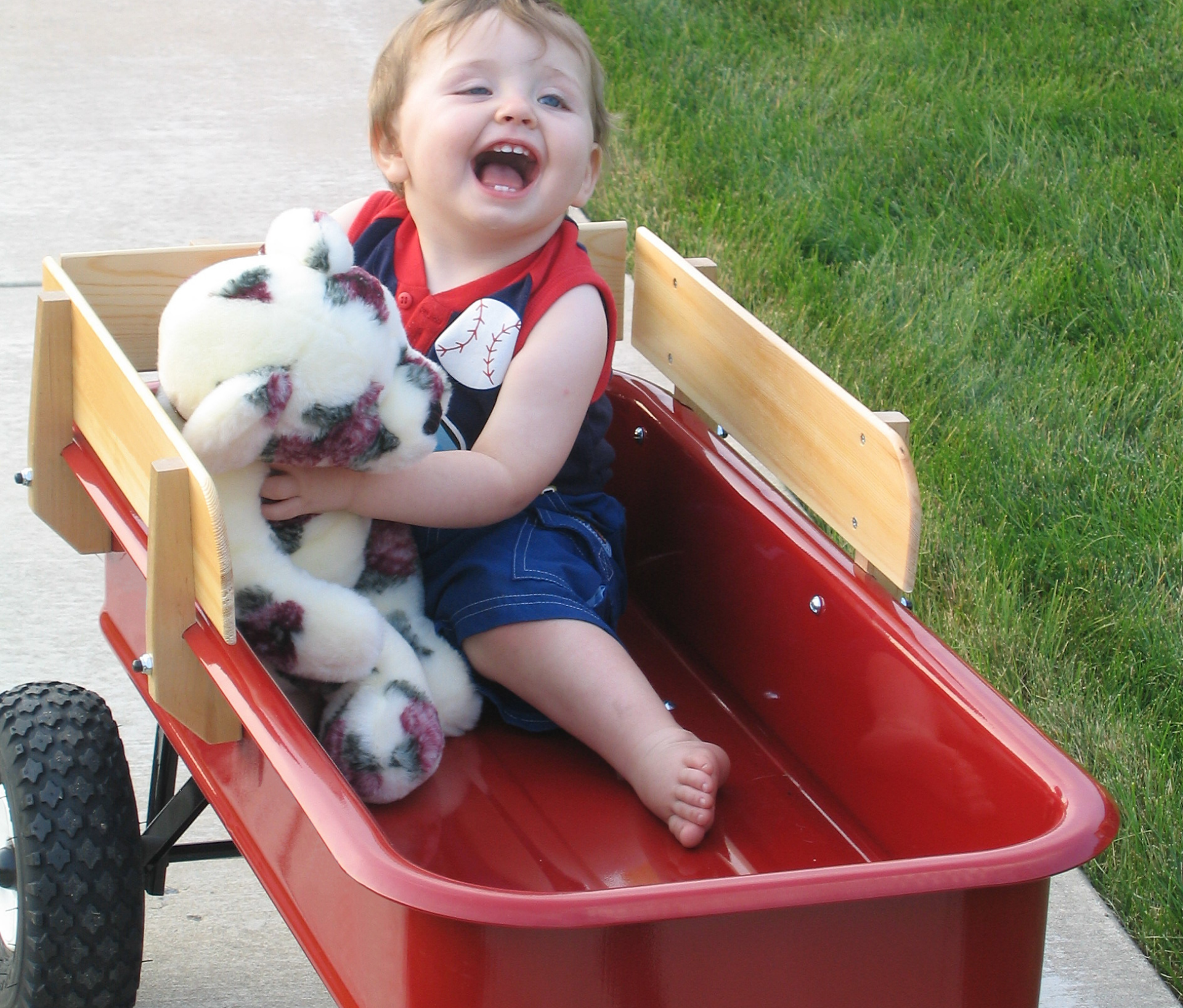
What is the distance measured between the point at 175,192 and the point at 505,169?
8.19 ft

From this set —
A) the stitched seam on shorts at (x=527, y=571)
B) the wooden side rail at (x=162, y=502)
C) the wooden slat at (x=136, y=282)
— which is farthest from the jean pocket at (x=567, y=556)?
the wooden slat at (x=136, y=282)

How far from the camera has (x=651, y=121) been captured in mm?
4250

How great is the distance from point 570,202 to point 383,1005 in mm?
1048

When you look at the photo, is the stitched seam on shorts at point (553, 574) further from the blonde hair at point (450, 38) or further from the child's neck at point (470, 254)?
the blonde hair at point (450, 38)

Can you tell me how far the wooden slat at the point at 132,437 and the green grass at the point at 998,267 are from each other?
4.03 ft

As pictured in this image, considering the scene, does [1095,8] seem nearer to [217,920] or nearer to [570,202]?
[570,202]

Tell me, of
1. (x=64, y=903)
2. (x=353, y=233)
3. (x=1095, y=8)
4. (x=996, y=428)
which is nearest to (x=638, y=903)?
(x=64, y=903)

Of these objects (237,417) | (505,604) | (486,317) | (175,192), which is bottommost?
(175,192)

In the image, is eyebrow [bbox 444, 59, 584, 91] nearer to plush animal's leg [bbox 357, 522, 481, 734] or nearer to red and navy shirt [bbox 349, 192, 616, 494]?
red and navy shirt [bbox 349, 192, 616, 494]

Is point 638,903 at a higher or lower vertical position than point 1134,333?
higher

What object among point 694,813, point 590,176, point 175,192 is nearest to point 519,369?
point 590,176

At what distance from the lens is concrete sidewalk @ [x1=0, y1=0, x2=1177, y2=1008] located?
1848mm

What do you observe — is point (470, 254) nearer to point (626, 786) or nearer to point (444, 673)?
point (444, 673)

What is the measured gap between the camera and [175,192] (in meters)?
4.11
